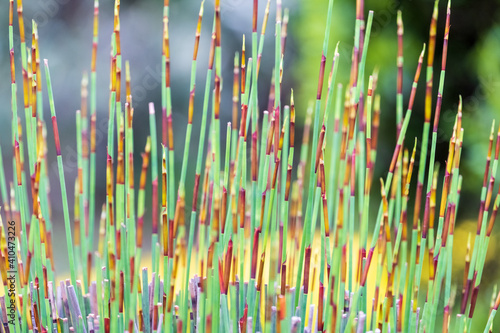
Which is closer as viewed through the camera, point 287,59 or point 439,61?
point 439,61

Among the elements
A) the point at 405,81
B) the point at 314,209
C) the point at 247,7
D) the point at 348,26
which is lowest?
the point at 314,209

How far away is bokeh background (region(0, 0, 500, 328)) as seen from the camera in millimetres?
1794

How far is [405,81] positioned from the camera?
1.92 metres

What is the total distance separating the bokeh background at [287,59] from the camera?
1.79 m

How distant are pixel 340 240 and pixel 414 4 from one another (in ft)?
4.32

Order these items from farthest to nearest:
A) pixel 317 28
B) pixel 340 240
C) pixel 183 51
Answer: pixel 183 51
pixel 317 28
pixel 340 240

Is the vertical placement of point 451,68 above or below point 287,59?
below

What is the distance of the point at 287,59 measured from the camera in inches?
150

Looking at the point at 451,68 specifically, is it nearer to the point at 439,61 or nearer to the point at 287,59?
the point at 439,61

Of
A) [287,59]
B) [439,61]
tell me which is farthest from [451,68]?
[287,59]

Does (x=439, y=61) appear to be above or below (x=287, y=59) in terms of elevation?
below

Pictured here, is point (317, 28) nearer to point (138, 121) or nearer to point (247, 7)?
point (247, 7)

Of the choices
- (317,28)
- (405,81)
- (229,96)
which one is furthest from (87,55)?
(405,81)

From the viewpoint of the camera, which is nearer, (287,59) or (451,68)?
(451,68)
